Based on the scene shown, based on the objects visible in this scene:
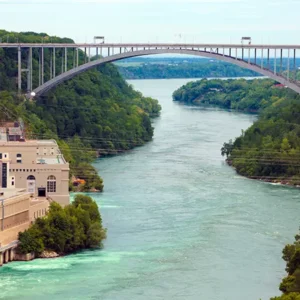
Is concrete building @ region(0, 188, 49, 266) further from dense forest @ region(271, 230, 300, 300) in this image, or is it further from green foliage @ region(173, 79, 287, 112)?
green foliage @ region(173, 79, 287, 112)

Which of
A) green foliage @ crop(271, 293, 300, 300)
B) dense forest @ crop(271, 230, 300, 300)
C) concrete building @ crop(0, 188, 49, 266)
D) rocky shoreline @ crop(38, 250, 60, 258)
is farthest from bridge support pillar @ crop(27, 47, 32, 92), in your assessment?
green foliage @ crop(271, 293, 300, 300)

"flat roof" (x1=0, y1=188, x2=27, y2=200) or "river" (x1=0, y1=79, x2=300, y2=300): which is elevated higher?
"flat roof" (x1=0, y1=188, x2=27, y2=200)

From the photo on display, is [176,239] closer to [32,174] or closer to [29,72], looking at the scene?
[32,174]

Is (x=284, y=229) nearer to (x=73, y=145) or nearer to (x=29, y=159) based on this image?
(x=29, y=159)

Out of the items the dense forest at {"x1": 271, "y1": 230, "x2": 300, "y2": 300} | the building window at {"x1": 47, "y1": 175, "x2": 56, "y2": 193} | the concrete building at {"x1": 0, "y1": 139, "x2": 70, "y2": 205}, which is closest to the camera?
the dense forest at {"x1": 271, "y1": 230, "x2": 300, "y2": 300}

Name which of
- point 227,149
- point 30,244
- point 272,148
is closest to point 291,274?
point 30,244

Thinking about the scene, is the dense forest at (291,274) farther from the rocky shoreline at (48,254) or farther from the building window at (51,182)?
the building window at (51,182)

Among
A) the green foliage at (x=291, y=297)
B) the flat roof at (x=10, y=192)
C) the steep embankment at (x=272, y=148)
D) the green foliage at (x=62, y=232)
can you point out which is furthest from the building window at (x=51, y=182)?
the steep embankment at (x=272, y=148)
